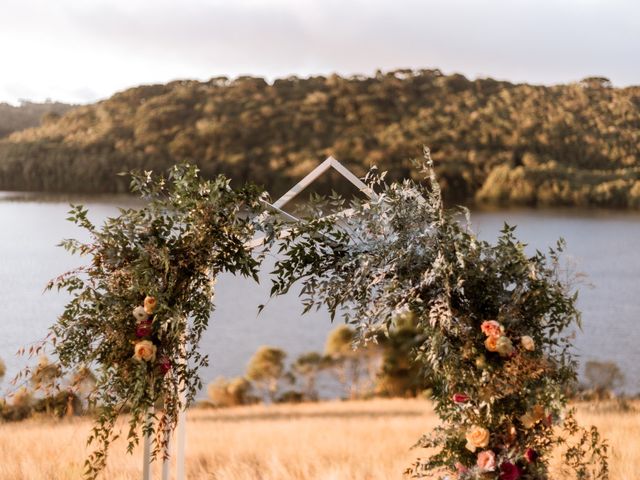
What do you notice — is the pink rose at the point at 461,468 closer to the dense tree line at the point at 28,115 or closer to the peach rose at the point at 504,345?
the peach rose at the point at 504,345

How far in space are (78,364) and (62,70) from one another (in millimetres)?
14568

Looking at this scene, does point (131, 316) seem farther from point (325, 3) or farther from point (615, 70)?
point (615, 70)

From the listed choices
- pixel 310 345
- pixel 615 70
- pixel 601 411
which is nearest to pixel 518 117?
pixel 615 70

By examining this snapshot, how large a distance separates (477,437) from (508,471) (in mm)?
232

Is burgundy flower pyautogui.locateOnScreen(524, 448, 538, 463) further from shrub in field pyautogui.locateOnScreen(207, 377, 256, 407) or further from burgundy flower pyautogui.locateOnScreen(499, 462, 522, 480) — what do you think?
shrub in field pyautogui.locateOnScreen(207, 377, 256, 407)

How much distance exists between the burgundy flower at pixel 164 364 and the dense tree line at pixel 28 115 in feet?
50.1

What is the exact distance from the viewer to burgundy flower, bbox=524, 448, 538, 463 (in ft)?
12.4

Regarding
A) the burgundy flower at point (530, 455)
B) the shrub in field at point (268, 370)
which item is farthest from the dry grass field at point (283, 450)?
the shrub in field at point (268, 370)

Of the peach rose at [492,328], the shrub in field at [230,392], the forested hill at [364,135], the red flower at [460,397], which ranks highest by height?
the forested hill at [364,135]

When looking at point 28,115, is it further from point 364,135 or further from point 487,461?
point 487,461

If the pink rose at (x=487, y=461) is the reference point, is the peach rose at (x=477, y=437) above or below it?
above

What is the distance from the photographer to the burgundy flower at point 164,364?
12.6 ft

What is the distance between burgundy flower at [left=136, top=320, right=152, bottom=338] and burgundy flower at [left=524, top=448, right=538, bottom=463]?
188 centimetres

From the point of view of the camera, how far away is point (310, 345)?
1653 cm
